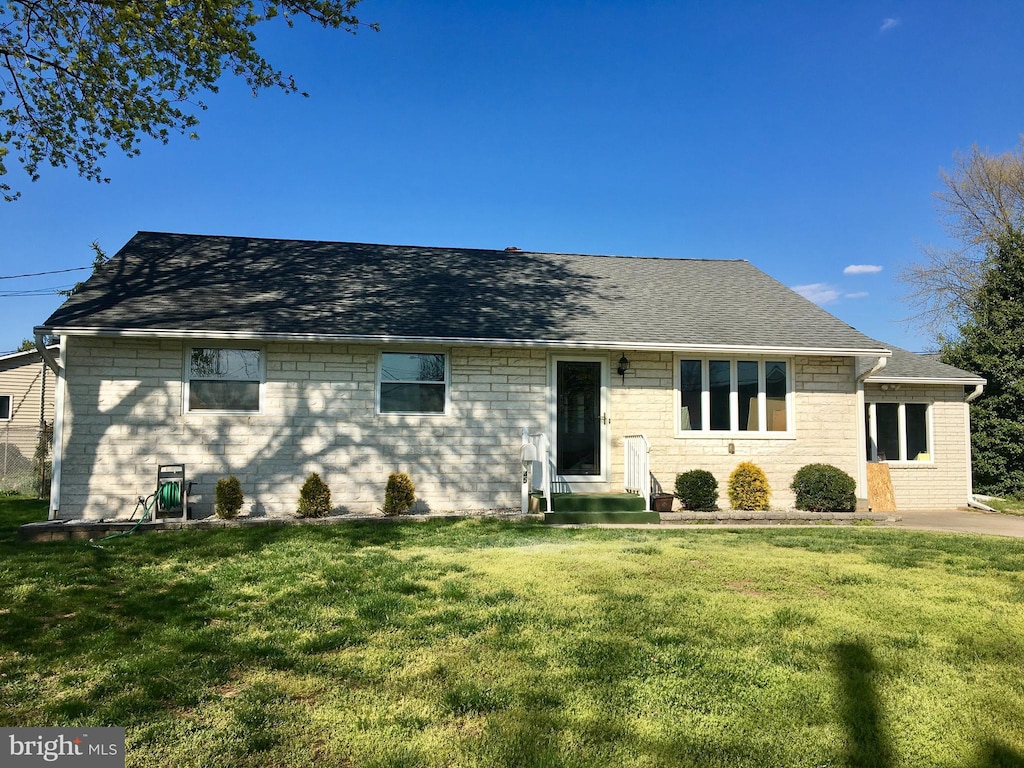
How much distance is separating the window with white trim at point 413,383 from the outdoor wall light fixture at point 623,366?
3107 millimetres

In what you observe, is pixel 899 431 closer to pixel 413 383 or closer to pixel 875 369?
pixel 875 369

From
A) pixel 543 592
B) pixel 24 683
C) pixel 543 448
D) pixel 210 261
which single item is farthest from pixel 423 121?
pixel 24 683

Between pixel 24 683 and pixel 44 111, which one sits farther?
pixel 44 111

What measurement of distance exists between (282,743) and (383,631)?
155 cm

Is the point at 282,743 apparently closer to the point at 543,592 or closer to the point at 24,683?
the point at 24,683

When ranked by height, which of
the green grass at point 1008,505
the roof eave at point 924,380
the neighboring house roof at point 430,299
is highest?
the neighboring house roof at point 430,299

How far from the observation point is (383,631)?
4.50 metres

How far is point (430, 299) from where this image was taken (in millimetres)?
12094

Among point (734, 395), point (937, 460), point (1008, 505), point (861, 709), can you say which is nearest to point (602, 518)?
point (734, 395)

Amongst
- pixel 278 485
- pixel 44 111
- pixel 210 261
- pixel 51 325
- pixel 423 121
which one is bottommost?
pixel 278 485

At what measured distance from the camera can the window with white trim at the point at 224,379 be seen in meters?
10.3

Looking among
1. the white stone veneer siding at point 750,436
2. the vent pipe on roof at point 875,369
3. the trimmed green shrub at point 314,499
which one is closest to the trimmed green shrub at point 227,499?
the trimmed green shrub at point 314,499

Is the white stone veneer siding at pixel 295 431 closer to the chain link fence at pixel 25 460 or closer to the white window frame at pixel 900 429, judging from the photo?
the chain link fence at pixel 25 460

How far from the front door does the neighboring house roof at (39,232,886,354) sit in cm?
75
